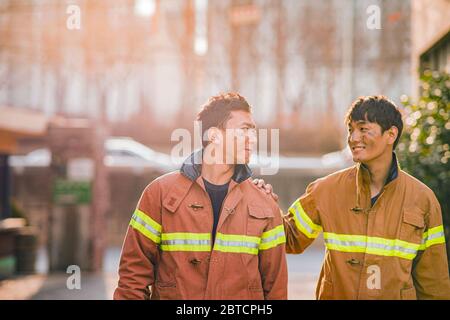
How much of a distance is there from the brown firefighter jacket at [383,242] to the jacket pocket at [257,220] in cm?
50

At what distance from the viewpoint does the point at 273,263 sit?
13.4 ft

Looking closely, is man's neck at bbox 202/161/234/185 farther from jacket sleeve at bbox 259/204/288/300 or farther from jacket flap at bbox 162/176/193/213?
jacket sleeve at bbox 259/204/288/300

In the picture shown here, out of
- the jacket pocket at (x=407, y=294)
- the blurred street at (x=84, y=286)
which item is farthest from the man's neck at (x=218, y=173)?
the blurred street at (x=84, y=286)

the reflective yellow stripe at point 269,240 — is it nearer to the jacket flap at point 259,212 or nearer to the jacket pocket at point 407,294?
the jacket flap at point 259,212

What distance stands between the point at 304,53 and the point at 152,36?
5944mm

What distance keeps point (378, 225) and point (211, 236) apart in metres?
0.97

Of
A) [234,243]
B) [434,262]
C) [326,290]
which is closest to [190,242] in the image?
[234,243]

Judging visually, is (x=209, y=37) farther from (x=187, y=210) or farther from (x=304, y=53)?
(x=187, y=210)

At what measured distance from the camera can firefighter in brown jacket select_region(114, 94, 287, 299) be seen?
3988mm

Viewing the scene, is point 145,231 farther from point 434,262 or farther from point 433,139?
point 433,139

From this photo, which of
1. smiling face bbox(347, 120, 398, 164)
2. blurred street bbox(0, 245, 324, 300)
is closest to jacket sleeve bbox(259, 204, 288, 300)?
smiling face bbox(347, 120, 398, 164)

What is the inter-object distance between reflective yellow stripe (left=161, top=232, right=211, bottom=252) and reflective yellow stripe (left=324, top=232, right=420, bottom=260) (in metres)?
0.81

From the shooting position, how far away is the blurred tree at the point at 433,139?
6625mm

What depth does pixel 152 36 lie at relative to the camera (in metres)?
28.7
